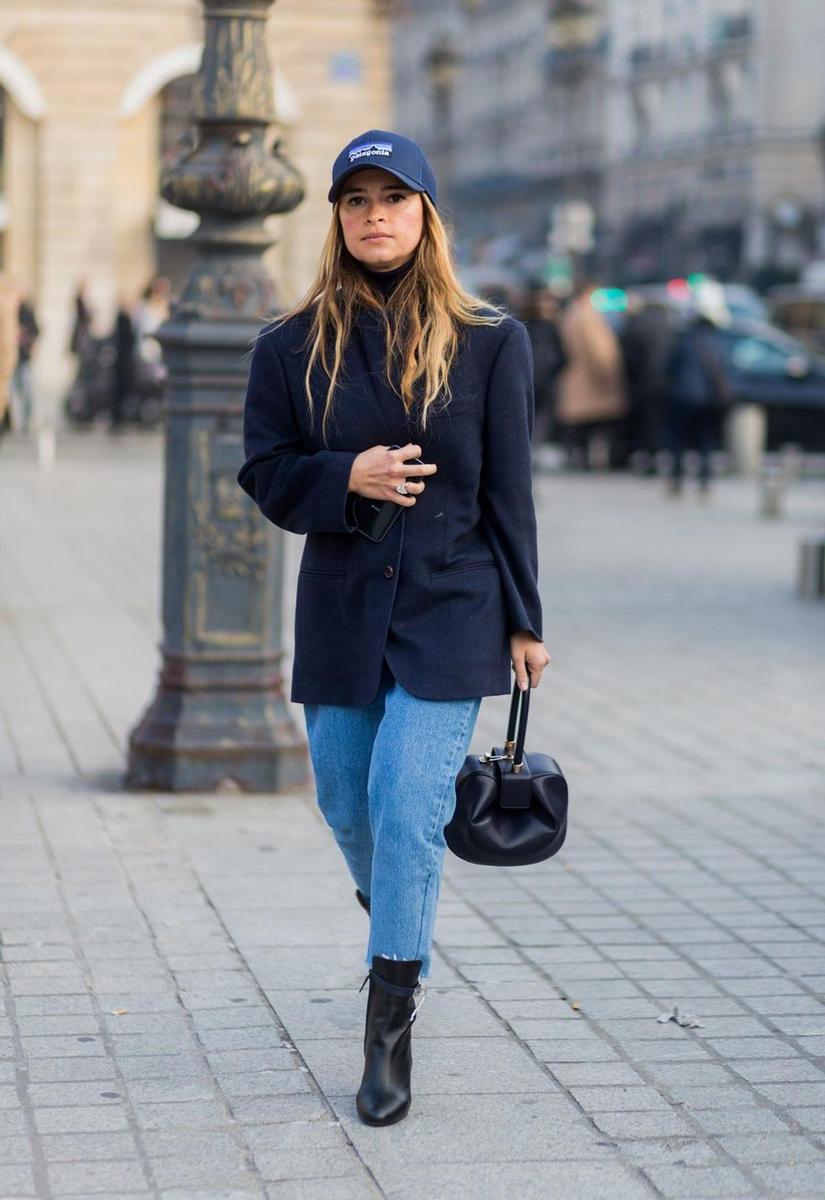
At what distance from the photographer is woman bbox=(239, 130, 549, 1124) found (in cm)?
422

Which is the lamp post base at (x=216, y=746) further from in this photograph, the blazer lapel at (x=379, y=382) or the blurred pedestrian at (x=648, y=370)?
the blurred pedestrian at (x=648, y=370)

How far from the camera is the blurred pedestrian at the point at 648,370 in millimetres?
21078

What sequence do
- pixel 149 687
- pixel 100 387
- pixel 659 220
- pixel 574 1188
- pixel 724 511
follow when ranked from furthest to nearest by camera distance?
1. pixel 659 220
2. pixel 100 387
3. pixel 724 511
4. pixel 149 687
5. pixel 574 1188

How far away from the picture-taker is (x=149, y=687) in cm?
918

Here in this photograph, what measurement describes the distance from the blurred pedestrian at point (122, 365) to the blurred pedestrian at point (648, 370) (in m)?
5.92

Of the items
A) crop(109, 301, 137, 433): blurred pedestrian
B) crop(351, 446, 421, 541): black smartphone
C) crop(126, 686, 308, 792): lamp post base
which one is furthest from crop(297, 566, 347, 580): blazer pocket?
crop(109, 301, 137, 433): blurred pedestrian

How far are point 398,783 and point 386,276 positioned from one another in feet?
3.11

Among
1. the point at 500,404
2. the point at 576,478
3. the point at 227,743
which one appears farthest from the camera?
the point at 576,478

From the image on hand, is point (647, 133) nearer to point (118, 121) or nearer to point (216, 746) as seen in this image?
point (118, 121)

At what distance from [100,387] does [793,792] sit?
60.7 ft

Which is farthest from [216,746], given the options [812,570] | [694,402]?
[694,402]

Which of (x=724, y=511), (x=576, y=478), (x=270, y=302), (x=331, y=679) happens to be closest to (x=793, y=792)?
(x=270, y=302)

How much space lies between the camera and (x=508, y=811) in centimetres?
437

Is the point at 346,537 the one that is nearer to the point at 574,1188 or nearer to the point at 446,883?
the point at 574,1188
